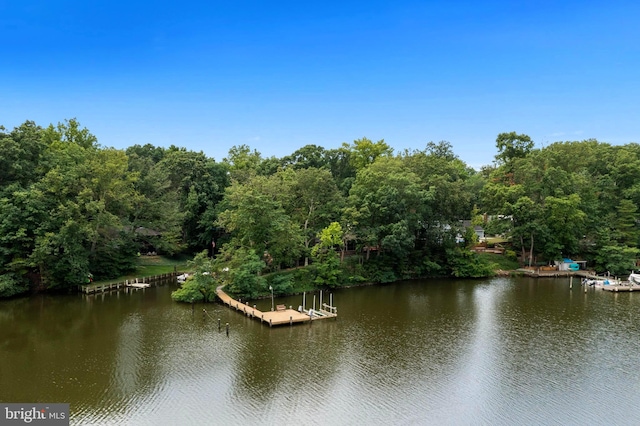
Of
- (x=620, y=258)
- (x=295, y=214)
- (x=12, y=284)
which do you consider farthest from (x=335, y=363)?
(x=620, y=258)

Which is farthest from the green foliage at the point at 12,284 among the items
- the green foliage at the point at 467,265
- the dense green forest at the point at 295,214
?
the green foliage at the point at 467,265

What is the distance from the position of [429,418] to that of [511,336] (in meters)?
12.6

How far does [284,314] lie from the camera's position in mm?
31984

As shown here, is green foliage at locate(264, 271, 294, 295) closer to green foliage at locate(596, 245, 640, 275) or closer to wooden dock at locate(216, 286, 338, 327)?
wooden dock at locate(216, 286, 338, 327)

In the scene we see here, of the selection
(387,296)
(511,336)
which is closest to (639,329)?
(511,336)

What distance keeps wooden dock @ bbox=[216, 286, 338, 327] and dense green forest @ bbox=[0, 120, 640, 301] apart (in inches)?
119

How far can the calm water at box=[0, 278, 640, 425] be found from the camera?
64.0 feet

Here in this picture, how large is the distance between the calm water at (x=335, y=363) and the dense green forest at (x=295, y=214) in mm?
4325

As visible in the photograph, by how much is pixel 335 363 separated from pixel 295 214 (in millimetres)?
21266

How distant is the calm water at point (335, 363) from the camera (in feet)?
Answer: 64.0

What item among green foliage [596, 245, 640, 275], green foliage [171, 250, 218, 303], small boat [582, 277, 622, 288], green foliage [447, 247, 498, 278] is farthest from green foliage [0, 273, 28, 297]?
green foliage [596, 245, 640, 275]

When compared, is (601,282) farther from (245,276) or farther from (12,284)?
(12,284)

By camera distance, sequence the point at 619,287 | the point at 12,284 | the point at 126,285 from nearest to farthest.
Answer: the point at 12,284, the point at 619,287, the point at 126,285

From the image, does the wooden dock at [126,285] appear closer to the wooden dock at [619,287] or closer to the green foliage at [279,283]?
the green foliage at [279,283]
